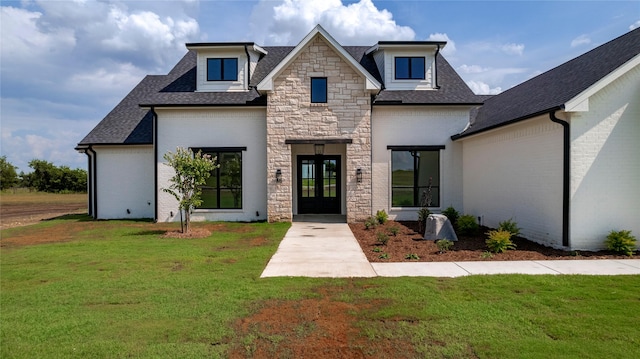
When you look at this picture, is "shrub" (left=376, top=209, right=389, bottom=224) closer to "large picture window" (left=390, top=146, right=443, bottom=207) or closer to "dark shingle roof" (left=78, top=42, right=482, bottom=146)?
"large picture window" (left=390, top=146, right=443, bottom=207)

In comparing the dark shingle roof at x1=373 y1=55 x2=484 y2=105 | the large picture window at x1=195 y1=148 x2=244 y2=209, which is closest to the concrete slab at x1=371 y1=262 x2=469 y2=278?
the dark shingle roof at x1=373 y1=55 x2=484 y2=105

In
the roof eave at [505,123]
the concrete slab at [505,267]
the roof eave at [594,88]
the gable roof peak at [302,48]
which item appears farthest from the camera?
the gable roof peak at [302,48]

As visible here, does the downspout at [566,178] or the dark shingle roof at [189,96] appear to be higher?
the dark shingle roof at [189,96]

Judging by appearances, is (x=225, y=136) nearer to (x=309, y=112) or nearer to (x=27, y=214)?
(x=309, y=112)

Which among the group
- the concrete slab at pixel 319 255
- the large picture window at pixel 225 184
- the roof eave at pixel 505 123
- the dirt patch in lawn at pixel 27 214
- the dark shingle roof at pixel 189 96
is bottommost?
the dirt patch in lawn at pixel 27 214

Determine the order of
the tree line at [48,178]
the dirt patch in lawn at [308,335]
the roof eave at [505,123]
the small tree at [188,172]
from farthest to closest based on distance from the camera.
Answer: the tree line at [48,178] < the small tree at [188,172] < the roof eave at [505,123] < the dirt patch in lawn at [308,335]

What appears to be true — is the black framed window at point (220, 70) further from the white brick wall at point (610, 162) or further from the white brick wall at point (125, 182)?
the white brick wall at point (610, 162)

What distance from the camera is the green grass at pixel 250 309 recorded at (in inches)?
161

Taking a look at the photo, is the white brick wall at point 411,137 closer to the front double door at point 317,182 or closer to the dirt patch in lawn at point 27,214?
the front double door at point 317,182

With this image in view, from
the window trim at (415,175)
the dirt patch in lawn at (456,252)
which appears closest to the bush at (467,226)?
the dirt patch in lawn at (456,252)

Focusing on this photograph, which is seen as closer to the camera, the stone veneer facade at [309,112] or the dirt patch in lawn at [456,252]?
the dirt patch in lawn at [456,252]

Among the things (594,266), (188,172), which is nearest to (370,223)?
(188,172)

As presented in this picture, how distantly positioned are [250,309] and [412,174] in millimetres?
11624

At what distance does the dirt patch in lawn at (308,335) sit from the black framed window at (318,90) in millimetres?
10578
